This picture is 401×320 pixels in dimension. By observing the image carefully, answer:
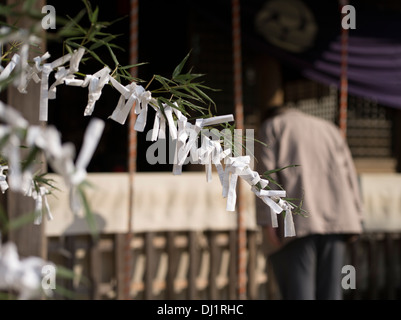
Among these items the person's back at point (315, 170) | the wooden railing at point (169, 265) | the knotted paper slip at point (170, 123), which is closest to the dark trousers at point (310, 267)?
the person's back at point (315, 170)

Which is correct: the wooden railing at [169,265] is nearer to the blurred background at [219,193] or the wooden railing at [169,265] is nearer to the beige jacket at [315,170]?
the blurred background at [219,193]

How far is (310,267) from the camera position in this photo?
2836mm

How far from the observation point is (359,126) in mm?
6457

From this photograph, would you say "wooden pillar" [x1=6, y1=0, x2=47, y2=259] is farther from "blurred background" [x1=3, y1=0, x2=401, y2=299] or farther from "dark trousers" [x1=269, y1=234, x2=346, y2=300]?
"dark trousers" [x1=269, y1=234, x2=346, y2=300]

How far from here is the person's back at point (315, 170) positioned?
9.08 feet

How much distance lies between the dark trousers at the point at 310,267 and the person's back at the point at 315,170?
55 mm

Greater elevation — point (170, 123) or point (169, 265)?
point (170, 123)

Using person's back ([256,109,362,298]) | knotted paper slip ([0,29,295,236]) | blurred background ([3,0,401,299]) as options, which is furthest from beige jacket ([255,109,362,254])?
knotted paper slip ([0,29,295,236])

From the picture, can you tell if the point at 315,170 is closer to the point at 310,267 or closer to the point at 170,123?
the point at 310,267

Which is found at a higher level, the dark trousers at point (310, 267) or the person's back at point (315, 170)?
the person's back at point (315, 170)

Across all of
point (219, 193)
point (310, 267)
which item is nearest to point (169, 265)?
point (219, 193)
